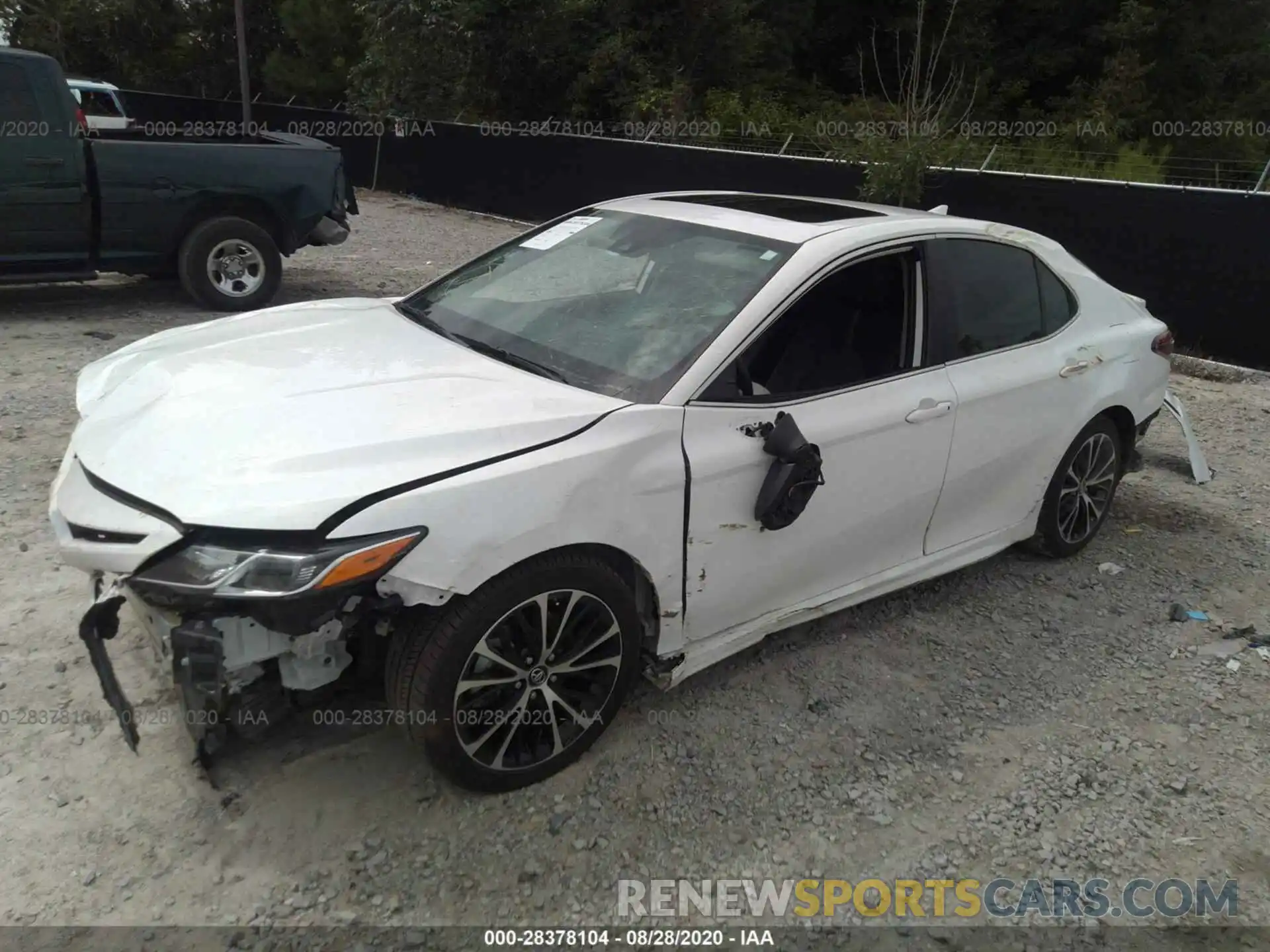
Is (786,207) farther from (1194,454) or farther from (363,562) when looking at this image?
(1194,454)

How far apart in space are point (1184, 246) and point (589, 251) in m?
6.70

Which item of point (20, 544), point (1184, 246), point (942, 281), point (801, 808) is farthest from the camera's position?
point (1184, 246)

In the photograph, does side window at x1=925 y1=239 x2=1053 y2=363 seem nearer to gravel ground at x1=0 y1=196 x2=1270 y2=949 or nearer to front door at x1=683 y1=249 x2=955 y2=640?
front door at x1=683 y1=249 x2=955 y2=640

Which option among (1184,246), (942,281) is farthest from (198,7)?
(942,281)

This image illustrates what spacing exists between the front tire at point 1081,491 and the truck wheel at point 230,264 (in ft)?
22.0

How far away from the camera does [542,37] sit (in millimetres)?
19109

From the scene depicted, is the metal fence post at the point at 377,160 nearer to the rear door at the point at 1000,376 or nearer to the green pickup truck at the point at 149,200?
the green pickup truck at the point at 149,200

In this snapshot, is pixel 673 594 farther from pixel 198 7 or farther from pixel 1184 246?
pixel 198 7

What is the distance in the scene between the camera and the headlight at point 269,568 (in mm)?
2385

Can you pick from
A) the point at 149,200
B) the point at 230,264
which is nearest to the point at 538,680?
the point at 149,200

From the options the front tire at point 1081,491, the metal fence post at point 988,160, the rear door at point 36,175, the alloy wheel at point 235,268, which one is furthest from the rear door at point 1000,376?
the rear door at point 36,175

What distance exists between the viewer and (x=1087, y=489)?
4.62 m

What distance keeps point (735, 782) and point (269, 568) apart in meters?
1.57

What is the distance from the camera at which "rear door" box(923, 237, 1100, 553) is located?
12.5 ft
